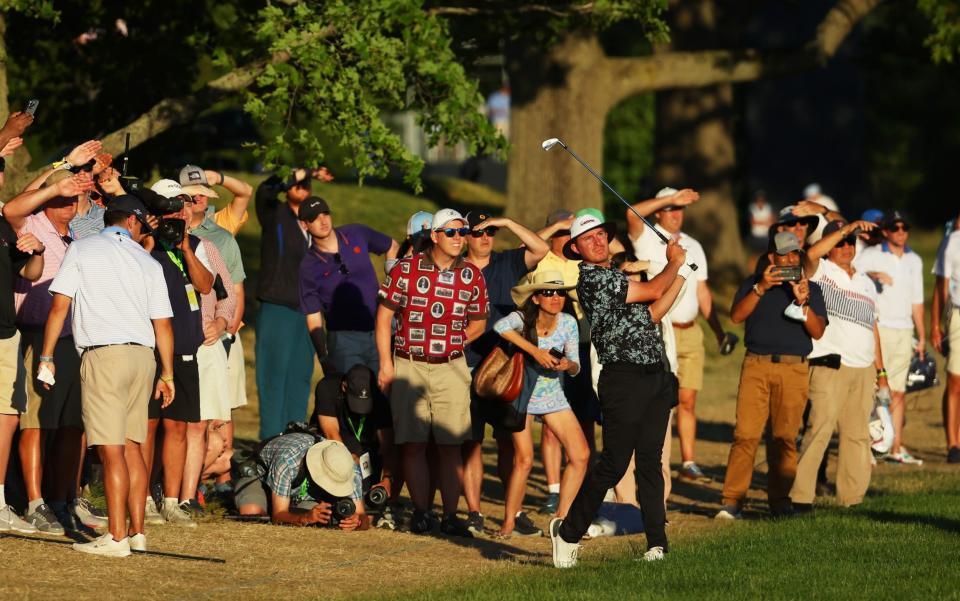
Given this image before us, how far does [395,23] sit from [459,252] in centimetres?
376

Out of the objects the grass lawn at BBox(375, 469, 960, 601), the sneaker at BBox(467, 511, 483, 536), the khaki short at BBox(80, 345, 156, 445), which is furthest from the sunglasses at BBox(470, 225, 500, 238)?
the khaki short at BBox(80, 345, 156, 445)

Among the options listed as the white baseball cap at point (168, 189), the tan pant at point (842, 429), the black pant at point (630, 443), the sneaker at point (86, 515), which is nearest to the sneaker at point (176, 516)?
the sneaker at point (86, 515)

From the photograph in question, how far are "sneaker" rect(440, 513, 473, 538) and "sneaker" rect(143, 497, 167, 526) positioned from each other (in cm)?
179

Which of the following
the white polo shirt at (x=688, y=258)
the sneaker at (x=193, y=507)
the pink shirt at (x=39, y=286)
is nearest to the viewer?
the pink shirt at (x=39, y=286)

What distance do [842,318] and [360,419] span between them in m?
3.50

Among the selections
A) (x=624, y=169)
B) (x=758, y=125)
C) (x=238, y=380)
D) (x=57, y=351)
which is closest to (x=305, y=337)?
(x=238, y=380)

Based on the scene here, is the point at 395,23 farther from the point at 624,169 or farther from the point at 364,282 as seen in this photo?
the point at 624,169

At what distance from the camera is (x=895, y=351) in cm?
1562

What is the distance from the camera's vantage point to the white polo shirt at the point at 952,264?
15.6 meters

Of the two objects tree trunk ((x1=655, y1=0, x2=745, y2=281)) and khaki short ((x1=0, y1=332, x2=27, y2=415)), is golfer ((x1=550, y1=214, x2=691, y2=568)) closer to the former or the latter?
khaki short ((x1=0, y1=332, x2=27, y2=415))

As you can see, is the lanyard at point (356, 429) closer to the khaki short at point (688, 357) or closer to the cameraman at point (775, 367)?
the cameraman at point (775, 367)

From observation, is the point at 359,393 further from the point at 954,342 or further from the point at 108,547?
the point at 954,342

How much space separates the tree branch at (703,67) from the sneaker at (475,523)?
12862mm

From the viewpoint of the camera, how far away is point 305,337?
551 inches
